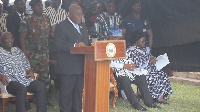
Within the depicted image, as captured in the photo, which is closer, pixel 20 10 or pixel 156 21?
pixel 20 10

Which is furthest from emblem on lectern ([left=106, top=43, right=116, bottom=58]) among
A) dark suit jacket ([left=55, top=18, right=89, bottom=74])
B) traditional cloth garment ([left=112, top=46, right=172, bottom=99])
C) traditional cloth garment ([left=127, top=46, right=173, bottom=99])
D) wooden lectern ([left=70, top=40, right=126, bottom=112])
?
traditional cloth garment ([left=127, top=46, right=173, bottom=99])

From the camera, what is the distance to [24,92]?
457 centimetres

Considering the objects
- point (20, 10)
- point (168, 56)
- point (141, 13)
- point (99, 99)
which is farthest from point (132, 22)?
point (99, 99)

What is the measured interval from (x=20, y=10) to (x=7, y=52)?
1688mm

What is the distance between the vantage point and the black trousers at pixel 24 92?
4.52m

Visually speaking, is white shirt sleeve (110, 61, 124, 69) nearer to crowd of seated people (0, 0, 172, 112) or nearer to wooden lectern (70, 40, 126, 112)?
crowd of seated people (0, 0, 172, 112)

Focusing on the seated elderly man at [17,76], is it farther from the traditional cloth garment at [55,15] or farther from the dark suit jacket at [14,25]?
the traditional cloth garment at [55,15]

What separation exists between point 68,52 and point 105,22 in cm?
253

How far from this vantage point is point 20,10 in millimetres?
6367

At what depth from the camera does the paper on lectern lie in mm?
6543

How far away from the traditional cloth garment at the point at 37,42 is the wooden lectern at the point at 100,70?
75.4 inches

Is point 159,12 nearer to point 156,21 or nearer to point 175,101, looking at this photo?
point 156,21

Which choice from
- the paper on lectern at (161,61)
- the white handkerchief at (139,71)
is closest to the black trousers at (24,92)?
the white handkerchief at (139,71)

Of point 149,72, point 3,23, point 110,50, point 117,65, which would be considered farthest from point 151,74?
point 110,50
